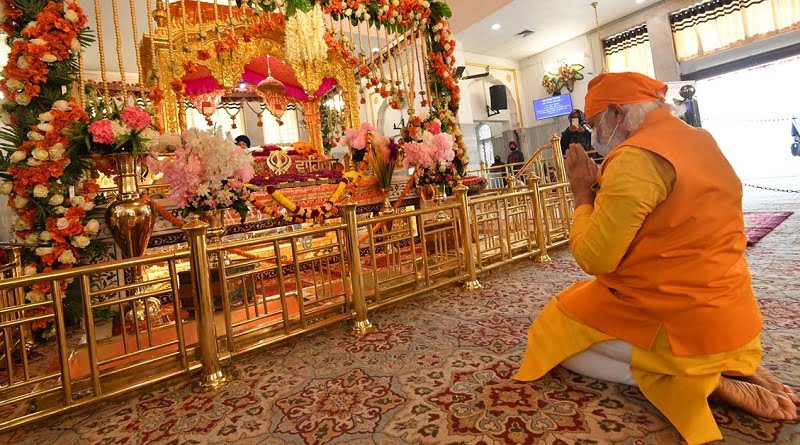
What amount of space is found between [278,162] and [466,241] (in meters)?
3.15

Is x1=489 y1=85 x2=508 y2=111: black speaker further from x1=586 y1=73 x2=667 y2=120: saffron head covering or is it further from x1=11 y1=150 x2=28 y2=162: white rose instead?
x1=586 y1=73 x2=667 y2=120: saffron head covering

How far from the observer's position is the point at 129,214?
2979 millimetres

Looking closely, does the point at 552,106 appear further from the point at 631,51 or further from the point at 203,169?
the point at 203,169

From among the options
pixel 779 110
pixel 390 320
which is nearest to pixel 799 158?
pixel 779 110

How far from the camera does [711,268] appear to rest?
1.27 metres

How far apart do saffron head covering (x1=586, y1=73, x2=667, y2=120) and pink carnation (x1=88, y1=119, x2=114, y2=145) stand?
3035 millimetres

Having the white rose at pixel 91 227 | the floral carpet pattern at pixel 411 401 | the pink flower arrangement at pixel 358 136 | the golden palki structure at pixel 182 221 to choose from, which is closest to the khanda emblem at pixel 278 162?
the golden palki structure at pixel 182 221

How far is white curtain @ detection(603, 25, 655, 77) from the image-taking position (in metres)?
11.0

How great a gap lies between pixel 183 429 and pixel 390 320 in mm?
1417

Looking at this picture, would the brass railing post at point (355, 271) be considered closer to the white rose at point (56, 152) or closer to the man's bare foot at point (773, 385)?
the man's bare foot at point (773, 385)

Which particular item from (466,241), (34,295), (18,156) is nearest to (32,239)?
(34,295)

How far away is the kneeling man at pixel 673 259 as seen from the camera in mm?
1238

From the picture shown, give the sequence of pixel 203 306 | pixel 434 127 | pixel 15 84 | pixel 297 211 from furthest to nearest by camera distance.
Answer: pixel 434 127
pixel 297 211
pixel 15 84
pixel 203 306

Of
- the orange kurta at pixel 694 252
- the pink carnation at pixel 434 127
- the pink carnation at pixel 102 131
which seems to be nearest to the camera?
the orange kurta at pixel 694 252
